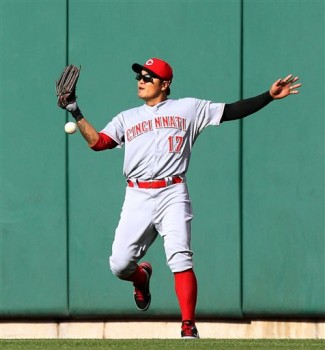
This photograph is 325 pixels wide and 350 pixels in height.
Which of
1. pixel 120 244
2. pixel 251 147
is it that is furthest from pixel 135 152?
pixel 251 147

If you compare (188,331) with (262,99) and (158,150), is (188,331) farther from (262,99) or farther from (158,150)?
(262,99)

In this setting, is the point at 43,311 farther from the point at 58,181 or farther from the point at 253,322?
the point at 253,322

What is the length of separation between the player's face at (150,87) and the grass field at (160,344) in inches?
60.3

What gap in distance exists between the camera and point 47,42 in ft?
31.0

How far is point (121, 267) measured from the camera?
25.4 ft

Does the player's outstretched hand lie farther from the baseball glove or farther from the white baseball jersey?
the baseball glove

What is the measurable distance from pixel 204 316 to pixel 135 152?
2.07m

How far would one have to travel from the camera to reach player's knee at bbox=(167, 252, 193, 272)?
7.34m

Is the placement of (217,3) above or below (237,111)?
above

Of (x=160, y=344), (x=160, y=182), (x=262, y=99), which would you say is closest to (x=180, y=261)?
(x=160, y=182)

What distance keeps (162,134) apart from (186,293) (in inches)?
38.1

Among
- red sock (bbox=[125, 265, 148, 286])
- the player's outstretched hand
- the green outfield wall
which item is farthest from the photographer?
the green outfield wall

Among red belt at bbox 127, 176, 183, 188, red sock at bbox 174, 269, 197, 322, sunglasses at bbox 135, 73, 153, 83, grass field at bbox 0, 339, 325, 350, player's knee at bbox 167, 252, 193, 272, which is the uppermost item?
sunglasses at bbox 135, 73, 153, 83

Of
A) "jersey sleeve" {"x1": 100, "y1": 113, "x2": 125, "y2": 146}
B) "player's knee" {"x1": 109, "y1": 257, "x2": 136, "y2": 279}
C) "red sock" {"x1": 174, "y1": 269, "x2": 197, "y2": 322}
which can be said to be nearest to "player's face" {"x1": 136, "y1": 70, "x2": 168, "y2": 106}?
"jersey sleeve" {"x1": 100, "y1": 113, "x2": 125, "y2": 146}
